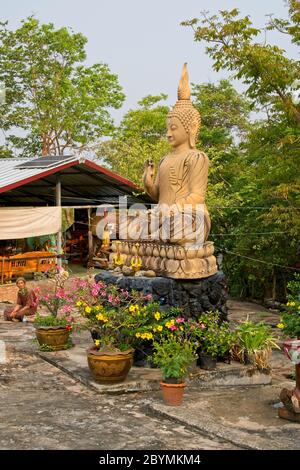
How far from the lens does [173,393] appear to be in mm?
7281

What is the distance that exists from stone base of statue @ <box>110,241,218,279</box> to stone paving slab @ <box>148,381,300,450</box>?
5.86 ft

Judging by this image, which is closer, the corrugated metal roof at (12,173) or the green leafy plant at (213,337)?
the green leafy plant at (213,337)

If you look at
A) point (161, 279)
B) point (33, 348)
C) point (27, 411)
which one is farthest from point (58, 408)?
point (33, 348)

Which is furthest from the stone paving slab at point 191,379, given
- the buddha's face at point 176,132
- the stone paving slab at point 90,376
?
the buddha's face at point 176,132

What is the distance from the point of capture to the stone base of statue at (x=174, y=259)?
29.3 ft

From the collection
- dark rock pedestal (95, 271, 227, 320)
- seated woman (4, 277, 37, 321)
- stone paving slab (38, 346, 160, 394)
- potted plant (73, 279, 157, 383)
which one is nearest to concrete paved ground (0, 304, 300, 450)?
stone paving slab (38, 346, 160, 394)

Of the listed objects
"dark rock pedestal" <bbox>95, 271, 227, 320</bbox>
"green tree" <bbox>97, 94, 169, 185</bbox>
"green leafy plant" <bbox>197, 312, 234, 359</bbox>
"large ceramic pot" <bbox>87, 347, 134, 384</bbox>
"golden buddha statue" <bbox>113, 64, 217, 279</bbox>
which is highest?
"green tree" <bbox>97, 94, 169, 185</bbox>

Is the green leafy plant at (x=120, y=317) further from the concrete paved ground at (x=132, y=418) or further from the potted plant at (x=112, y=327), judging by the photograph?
the concrete paved ground at (x=132, y=418)

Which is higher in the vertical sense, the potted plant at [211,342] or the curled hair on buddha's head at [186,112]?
the curled hair on buddha's head at [186,112]

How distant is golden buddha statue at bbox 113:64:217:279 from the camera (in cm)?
898

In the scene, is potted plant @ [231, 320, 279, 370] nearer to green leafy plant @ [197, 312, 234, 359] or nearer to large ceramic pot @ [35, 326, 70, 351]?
green leafy plant @ [197, 312, 234, 359]

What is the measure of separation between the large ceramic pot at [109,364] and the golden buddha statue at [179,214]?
5.00 feet

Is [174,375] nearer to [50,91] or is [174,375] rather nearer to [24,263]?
[24,263]

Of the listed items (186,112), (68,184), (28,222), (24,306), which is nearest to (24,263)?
(28,222)
